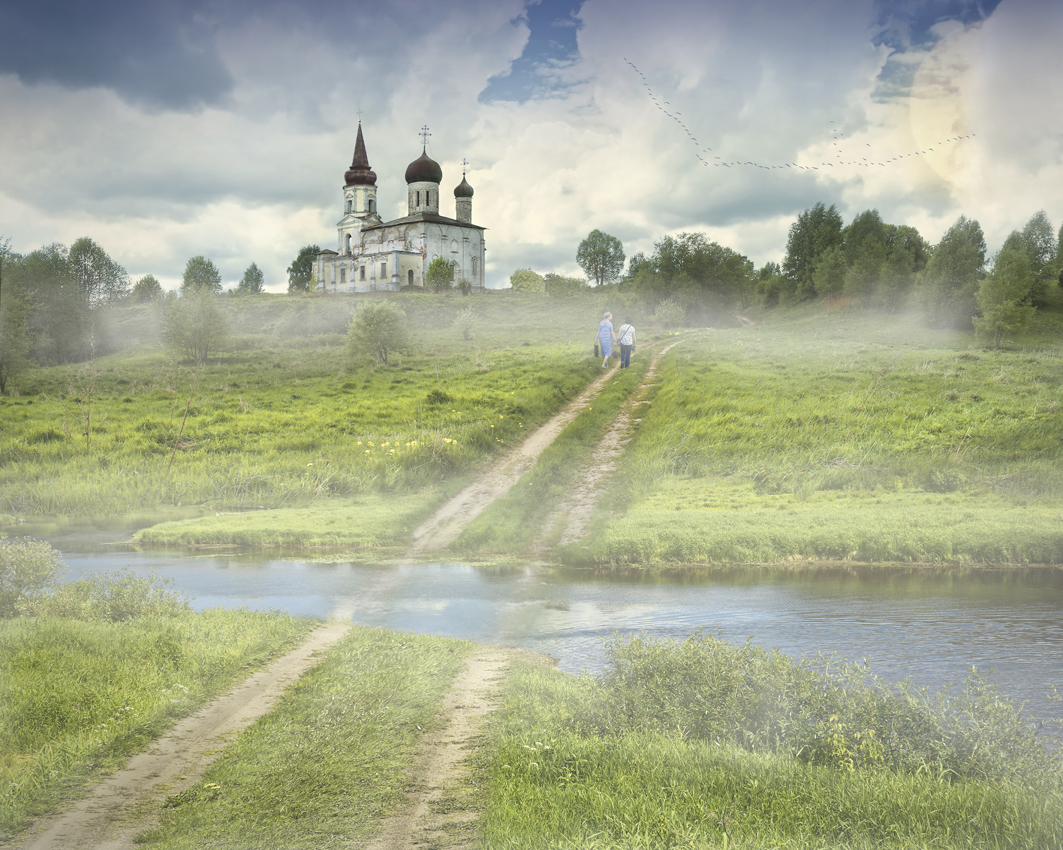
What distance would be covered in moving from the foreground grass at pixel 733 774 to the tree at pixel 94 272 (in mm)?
7079

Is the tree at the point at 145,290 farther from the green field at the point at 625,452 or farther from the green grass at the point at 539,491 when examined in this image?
the green grass at the point at 539,491

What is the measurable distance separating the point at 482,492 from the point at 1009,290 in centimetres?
1361

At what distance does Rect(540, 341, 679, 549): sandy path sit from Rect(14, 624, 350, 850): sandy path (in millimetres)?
7802

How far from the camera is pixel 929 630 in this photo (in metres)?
9.78

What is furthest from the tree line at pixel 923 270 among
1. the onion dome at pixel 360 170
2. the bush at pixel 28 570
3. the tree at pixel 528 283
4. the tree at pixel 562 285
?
the tree at pixel 528 283

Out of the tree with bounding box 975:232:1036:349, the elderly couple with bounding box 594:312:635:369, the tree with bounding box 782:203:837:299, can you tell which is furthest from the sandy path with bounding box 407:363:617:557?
the tree with bounding box 975:232:1036:349

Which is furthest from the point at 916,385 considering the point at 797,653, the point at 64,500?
the point at 64,500

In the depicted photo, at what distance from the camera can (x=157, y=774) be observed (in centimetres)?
640

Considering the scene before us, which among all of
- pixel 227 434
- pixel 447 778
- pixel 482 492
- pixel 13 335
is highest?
pixel 13 335

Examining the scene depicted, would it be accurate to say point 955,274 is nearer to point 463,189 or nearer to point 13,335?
point 463,189

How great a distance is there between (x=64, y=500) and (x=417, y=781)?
23.5 ft

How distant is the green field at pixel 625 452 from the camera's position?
1084 cm

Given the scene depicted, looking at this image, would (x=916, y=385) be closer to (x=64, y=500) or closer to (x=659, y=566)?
(x=659, y=566)

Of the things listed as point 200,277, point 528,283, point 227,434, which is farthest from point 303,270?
point 528,283
